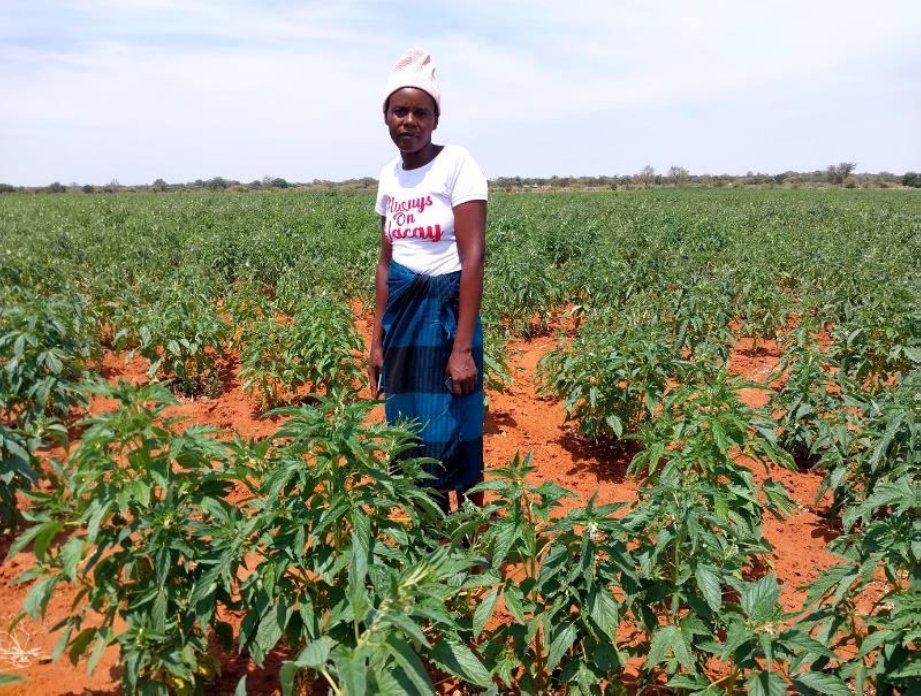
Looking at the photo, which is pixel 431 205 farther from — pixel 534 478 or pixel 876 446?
pixel 876 446

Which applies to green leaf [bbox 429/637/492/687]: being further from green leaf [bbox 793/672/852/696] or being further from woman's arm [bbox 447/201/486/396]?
woman's arm [bbox 447/201/486/396]

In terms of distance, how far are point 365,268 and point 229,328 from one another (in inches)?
129

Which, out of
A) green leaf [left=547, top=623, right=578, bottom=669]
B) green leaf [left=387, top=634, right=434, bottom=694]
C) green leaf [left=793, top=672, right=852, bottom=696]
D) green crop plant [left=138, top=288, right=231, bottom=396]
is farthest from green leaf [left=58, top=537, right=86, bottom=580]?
green crop plant [left=138, top=288, right=231, bottom=396]

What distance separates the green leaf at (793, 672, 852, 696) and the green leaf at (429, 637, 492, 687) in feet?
2.52

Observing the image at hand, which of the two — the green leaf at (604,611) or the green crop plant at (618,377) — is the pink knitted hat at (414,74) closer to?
the green leaf at (604,611)

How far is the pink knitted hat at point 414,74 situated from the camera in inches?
89.2

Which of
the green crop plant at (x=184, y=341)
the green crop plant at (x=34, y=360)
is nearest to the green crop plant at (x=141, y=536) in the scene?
the green crop plant at (x=34, y=360)

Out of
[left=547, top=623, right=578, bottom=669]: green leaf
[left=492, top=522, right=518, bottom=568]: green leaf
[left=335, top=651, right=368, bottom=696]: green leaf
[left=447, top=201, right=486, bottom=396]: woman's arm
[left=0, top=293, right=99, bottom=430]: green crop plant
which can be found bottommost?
[left=547, top=623, right=578, bottom=669]: green leaf

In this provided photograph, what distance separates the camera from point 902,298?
5.53m

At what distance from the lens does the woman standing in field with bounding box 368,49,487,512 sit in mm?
2301

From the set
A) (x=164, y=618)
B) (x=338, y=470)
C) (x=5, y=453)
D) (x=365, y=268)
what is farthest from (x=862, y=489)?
(x=365, y=268)

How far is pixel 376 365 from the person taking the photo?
2844 millimetres

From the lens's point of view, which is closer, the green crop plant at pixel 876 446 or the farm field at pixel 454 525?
the farm field at pixel 454 525

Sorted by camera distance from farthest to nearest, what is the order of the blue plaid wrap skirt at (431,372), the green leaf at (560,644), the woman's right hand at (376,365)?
the woman's right hand at (376,365), the blue plaid wrap skirt at (431,372), the green leaf at (560,644)
